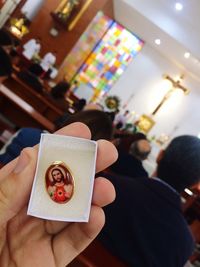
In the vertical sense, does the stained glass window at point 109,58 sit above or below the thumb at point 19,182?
above

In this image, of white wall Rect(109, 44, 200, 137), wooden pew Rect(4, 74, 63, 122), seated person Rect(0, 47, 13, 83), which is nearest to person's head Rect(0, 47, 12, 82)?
seated person Rect(0, 47, 13, 83)

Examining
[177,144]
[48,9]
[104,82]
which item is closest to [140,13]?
[48,9]

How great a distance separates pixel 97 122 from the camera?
53.8 inches

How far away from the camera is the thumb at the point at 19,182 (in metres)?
0.52

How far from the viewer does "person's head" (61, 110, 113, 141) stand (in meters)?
1.34

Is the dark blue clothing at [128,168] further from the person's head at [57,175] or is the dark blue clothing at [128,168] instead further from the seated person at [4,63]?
the seated person at [4,63]

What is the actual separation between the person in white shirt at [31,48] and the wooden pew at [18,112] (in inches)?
194

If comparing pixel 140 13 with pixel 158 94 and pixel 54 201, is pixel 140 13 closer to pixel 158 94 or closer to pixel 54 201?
pixel 158 94

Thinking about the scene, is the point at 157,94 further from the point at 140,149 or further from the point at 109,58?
the point at 140,149

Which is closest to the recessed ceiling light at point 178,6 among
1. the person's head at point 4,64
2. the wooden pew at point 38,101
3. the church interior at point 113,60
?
the church interior at point 113,60

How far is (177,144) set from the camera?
5.12 ft

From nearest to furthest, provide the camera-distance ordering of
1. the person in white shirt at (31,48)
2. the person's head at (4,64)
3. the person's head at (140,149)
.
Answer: the person's head at (140,149)
the person's head at (4,64)
the person in white shirt at (31,48)

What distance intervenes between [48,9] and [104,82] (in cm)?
255

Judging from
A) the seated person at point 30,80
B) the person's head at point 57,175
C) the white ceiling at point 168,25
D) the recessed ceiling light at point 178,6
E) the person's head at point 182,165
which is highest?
the recessed ceiling light at point 178,6
